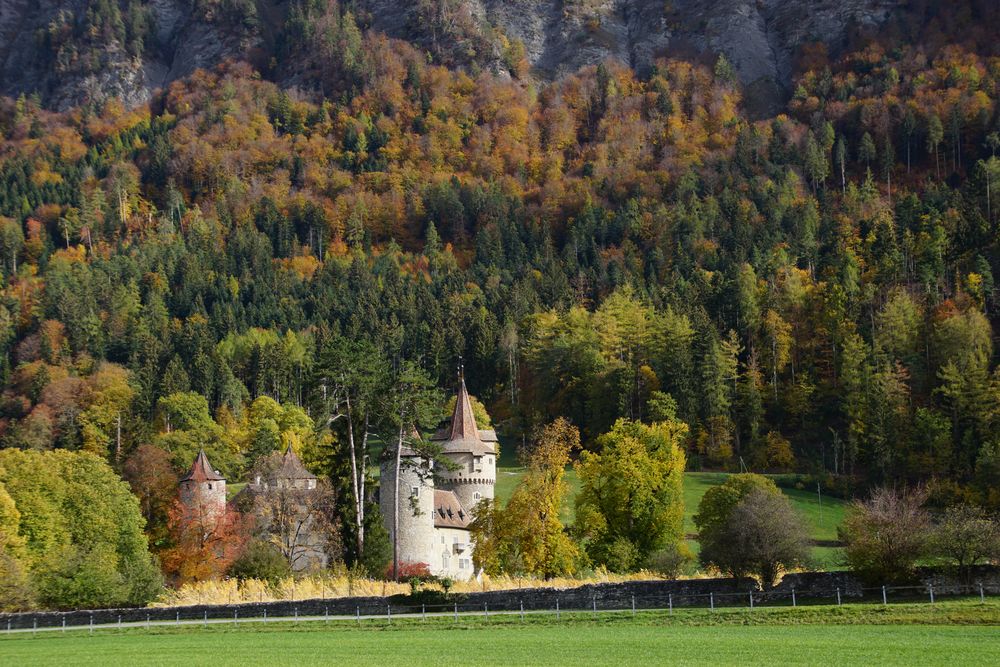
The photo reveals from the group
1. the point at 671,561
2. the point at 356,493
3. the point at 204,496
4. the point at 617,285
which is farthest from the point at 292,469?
the point at 617,285

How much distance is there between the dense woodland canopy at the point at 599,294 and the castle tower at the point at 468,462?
791cm

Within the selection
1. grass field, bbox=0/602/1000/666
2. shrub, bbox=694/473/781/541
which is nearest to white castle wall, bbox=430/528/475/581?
shrub, bbox=694/473/781/541

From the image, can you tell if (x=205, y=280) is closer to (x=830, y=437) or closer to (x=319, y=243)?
(x=319, y=243)

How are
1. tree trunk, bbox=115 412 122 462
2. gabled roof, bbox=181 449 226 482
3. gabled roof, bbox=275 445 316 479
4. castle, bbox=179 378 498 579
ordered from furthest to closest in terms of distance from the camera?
tree trunk, bbox=115 412 122 462
gabled roof, bbox=181 449 226 482
gabled roof, bbox=275 445 316 479
castle, bbox=179 378 498 579

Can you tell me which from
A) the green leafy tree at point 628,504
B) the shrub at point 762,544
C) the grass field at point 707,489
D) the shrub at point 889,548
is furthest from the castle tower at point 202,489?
the shrub at point 889,548

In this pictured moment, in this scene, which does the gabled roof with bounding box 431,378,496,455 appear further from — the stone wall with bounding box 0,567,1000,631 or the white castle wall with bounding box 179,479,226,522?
the stone wall with bounding box 0,567,1000,631

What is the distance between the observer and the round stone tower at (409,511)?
66.6m

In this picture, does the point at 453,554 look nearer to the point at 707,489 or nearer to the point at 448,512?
the point at 448,512

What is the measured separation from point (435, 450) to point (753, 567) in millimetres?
17358

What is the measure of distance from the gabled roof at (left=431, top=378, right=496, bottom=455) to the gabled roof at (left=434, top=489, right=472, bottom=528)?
10.0ft

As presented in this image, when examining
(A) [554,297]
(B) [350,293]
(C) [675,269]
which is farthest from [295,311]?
(C) [675,269]

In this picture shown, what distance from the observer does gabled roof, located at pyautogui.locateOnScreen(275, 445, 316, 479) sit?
75.2 meters

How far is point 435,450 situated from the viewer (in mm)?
58219

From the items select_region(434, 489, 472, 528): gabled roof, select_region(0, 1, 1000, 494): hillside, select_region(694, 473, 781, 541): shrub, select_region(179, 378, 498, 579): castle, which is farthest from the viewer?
select_region(0, 1, 1000, 494): hillside
